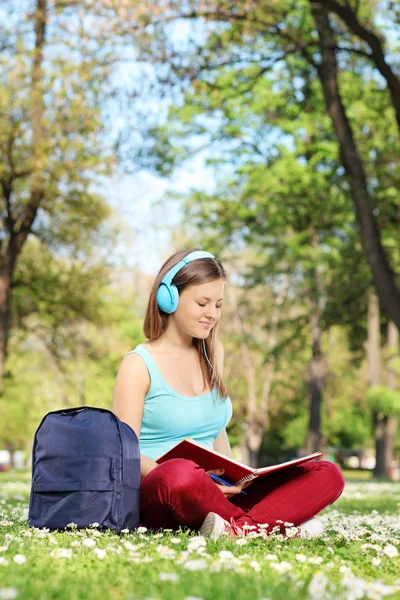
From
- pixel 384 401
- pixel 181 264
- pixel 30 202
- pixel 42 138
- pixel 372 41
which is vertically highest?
→ pixel 42 138

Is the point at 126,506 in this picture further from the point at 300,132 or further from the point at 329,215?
the point at 300,132

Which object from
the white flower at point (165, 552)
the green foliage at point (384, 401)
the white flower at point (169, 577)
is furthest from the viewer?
the green foliage at point (384, 401)

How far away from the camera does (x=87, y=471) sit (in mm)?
4465

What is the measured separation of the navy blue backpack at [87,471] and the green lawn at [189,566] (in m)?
0.12

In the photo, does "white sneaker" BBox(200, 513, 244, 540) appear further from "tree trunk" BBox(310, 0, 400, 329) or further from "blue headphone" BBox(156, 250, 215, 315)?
"tree trunk" BBox(310, 0, 400, 329)

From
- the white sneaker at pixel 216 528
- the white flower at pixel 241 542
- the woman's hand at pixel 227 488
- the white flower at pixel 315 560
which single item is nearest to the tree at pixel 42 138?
the woman's hand at pixel 227 488

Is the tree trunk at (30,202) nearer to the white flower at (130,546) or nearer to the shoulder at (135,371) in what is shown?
the shoulder at (135,371)

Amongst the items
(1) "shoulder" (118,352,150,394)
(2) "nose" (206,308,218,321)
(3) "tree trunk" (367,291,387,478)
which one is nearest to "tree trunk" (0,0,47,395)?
(3) "tree trunk" (367,291,387,478)

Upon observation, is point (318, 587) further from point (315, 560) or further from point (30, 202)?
point (30, 202)

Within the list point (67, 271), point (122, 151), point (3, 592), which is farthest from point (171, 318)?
point (67, 271)

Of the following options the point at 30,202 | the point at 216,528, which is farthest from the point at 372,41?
the point at 30,202

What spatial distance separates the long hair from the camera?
5.20 m

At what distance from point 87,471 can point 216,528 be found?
2.49 ft

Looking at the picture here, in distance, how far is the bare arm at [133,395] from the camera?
16.0 ft
